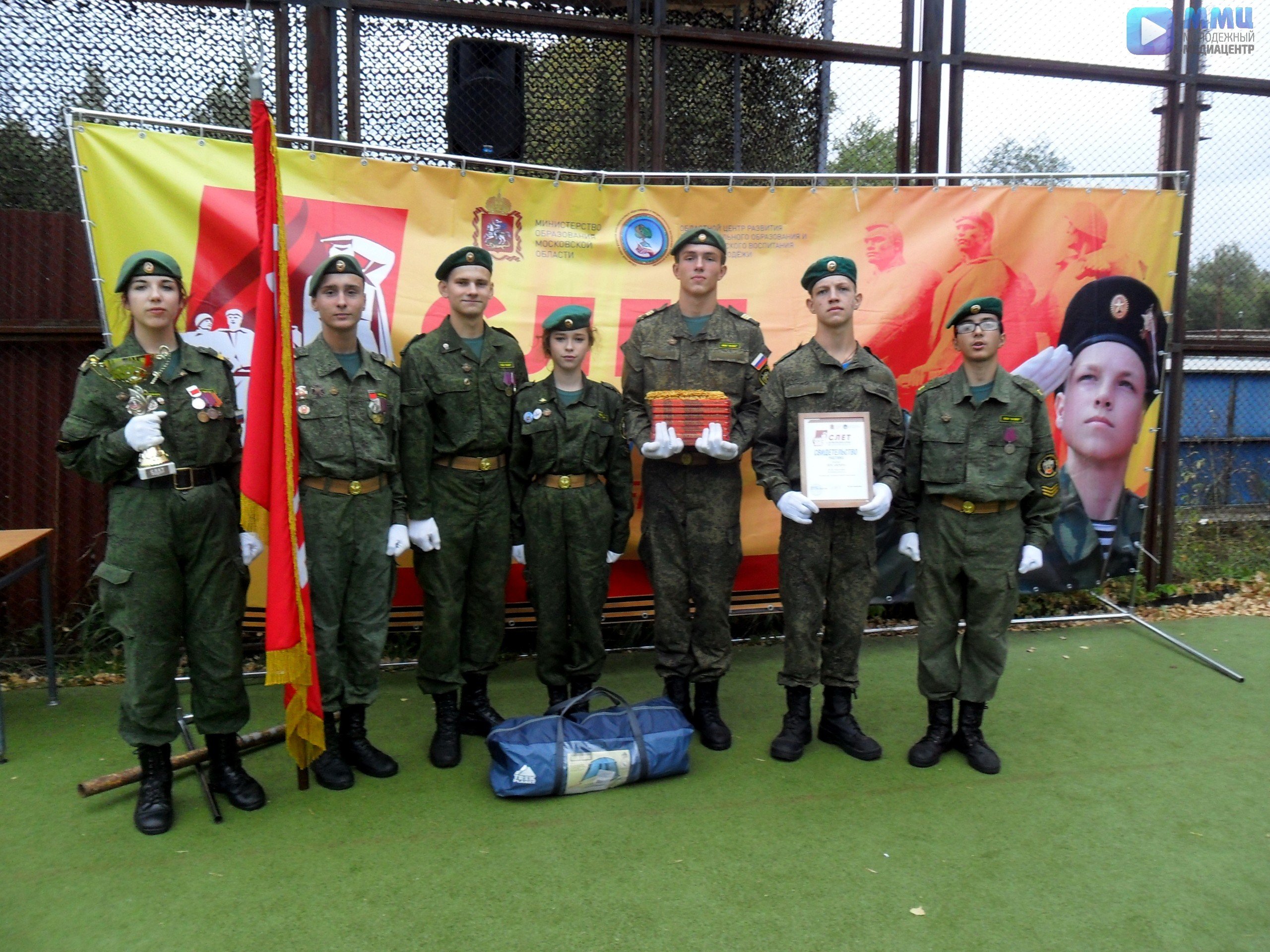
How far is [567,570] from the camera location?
3.91m

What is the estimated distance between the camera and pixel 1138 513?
5.58 metres

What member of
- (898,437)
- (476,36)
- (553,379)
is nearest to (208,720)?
(553,379)

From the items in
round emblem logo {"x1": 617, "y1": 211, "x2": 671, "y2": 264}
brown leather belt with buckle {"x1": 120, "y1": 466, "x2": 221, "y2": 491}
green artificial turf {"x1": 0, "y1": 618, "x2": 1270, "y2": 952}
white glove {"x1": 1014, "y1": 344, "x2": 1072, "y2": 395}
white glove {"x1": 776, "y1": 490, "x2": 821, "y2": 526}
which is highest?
round emblem logo {"x1": 617, "y1": 211, "x2": 671, "y2": 264}

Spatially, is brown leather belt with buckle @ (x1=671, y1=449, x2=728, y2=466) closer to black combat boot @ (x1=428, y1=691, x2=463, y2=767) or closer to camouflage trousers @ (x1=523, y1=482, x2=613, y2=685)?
camouflage trousers @ (x1=523, y1=482, x2=613, y2=685)

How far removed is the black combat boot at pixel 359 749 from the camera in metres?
3.61

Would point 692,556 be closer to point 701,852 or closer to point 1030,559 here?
point 701,852

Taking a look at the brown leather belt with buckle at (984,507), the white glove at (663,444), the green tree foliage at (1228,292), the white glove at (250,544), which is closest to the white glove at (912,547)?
the brown leather belt with buckle at (984,507)

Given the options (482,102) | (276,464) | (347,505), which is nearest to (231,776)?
(347,505)

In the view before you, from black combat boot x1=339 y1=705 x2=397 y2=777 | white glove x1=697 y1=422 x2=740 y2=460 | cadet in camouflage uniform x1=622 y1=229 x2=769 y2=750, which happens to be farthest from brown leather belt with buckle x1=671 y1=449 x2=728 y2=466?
black combat boot x1=339 y1=705 x2=397 y2=777

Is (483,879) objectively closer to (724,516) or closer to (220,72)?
(724,516)

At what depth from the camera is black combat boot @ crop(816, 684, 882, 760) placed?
379 cm

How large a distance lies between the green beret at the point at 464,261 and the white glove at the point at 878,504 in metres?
1.96

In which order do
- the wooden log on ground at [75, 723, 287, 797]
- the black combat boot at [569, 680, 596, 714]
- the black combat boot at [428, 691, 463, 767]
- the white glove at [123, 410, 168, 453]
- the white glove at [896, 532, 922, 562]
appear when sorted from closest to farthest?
the white glove at [123, 410, 168, 453], the wooden log on ground at [75, 723, 287, 797], the black combat boot at [428, 691, 463, 767], the white glove at [896, 532, 922, 562], the black combat boot at [569, 680, 596, 714]

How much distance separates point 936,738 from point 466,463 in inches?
95.6
